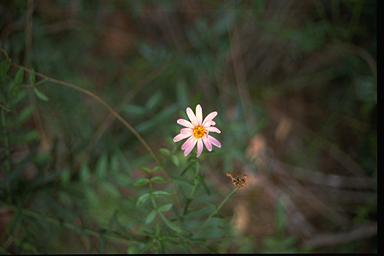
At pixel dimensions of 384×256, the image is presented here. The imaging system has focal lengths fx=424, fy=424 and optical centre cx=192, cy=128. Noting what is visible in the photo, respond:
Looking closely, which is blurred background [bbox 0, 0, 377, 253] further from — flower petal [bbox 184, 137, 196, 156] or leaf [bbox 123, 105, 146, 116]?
flower petal [bbox 184, 137, 196, 156]

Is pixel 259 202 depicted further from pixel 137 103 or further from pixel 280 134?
pixel 137 103

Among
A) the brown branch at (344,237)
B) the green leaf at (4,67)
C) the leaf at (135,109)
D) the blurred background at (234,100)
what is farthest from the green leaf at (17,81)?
the brown branch at (344,237)

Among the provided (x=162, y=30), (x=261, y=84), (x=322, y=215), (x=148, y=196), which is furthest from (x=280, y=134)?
(x=148, y=196)

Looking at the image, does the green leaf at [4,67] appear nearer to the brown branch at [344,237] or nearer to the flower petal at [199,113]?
the flower petal at [199,113]

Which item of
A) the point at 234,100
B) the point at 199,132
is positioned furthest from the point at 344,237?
the point at 199,132

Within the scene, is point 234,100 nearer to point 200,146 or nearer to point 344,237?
point 344,237

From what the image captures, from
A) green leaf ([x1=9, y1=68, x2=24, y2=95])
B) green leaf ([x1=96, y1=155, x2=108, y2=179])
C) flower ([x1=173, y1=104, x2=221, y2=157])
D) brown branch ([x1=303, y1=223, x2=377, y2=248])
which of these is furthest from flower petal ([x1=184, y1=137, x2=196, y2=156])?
brown branch ([x1=303, y1=223, x2=377, y2=248])

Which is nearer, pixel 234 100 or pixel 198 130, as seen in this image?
pixel 198 130

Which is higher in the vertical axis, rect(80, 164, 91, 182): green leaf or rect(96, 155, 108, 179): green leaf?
rect(96, 155, 108, 179): green leaf
